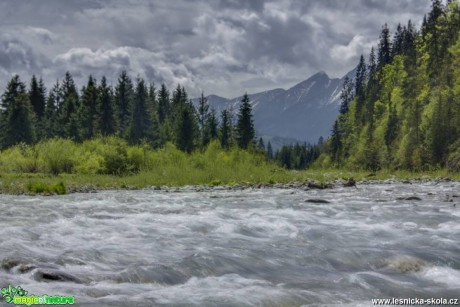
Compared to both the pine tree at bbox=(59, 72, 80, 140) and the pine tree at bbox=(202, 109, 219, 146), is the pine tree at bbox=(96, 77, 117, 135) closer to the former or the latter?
the pine tree at bbox=(59, 72, 80, 140)

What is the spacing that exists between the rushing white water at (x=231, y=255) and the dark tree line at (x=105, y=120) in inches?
2052

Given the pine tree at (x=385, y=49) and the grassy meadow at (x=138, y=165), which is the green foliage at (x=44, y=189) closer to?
the grassy meadow at (x=138, y=165)

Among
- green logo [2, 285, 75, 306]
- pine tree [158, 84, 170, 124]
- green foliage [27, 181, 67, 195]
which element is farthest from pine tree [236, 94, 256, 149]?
green logo [2, 285, 75, 306]

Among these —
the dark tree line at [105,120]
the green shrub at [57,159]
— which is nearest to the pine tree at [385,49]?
the dark tree line at [105,120]

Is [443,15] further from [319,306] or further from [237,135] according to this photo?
[319,306]

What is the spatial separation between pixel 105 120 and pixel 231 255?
68270mm

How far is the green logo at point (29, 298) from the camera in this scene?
215 inches

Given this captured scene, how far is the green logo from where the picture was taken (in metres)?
5.47

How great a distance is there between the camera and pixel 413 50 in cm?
8625

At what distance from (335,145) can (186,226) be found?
10207cm

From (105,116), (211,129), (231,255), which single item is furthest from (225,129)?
(231,255)

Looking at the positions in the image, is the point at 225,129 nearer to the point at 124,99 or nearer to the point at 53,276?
the point at 124,99

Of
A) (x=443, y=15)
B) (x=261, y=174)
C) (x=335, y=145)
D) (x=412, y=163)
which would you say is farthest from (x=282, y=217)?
(x=335, y=145)

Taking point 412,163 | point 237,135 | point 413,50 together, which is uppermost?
point 413,50
